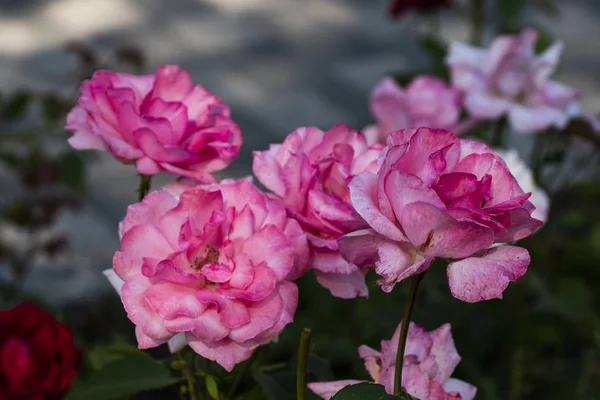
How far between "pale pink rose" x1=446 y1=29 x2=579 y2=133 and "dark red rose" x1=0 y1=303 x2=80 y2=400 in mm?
454

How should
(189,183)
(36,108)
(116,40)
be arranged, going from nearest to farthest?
(189,183) < (36,108) < (116,40)

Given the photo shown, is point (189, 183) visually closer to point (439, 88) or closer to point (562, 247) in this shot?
point (439, 88)

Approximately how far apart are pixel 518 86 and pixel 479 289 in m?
0.52

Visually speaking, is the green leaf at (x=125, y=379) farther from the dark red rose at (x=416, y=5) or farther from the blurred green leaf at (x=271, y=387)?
the dark red rose at (x=416, y=5)

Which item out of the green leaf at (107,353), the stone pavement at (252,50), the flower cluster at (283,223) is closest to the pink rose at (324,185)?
the flower cluster at (283,223)

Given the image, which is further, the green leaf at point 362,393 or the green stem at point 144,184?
the green stem at point 144,184

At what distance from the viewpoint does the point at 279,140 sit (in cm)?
259

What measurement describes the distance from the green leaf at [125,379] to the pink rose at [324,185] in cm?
14

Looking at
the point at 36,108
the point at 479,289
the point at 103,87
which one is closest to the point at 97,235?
the point at 36,108

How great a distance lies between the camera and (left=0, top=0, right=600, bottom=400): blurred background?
1.17 meters

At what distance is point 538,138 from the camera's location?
115 centimetres

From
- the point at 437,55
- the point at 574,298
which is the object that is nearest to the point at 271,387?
the point at 574,298

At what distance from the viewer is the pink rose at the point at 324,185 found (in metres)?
0.51

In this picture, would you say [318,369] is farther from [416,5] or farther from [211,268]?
[416,5]
